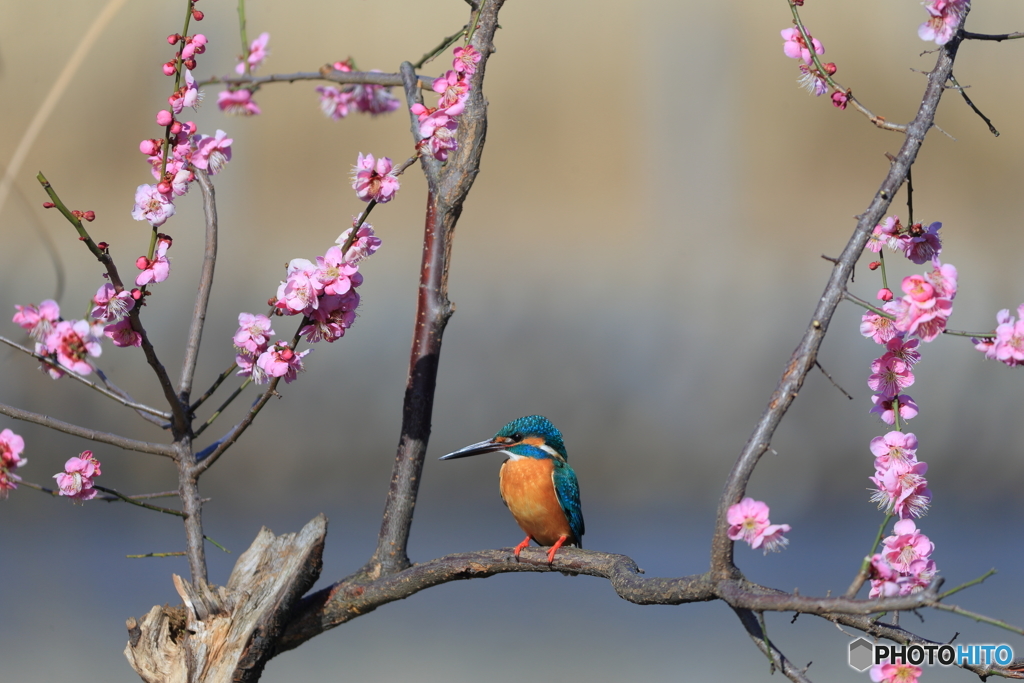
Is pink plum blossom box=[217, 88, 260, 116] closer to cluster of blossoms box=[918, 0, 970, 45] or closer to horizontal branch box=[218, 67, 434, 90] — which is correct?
horizontal branch box=[218, 67, 434, 90]

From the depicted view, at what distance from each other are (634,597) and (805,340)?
0.30 metres

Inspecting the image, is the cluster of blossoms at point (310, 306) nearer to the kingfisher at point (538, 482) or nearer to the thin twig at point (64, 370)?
the thin twig at point (64, 370)

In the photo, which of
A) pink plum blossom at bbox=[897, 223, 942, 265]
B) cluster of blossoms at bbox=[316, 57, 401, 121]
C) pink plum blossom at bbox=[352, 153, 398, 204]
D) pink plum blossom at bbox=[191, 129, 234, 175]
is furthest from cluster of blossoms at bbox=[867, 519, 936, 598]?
cluster of blossoms at bbox=[316, 57, 401, 121]

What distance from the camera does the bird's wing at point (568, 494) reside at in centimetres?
153

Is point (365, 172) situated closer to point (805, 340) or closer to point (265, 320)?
point (265, 320)

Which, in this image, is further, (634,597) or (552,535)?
(552,535)

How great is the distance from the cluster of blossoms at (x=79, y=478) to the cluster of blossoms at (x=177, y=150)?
288 mm

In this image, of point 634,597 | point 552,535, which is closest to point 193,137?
point 634,597

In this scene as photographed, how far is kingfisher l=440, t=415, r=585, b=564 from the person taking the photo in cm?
152

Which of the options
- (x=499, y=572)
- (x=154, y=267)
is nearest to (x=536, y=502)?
(x=499, y=572)

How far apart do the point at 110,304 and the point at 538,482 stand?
0.80 metres

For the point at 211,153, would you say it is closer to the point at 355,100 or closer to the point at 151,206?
the point at 151,206

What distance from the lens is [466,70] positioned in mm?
1018

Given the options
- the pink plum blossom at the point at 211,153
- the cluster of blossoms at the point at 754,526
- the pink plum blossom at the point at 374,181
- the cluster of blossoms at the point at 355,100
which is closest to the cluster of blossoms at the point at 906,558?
the cluster of blossoms at the point at 754,526
